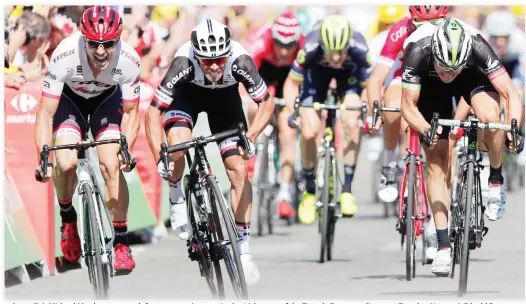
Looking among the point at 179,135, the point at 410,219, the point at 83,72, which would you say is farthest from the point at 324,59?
the point at 83,72

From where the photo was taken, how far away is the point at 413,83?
44.6 feet

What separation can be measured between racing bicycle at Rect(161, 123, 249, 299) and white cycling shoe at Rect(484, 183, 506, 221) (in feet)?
7.46

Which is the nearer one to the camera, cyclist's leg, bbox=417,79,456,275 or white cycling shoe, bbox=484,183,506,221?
white cycling shoe, bbox=484,183,506,221

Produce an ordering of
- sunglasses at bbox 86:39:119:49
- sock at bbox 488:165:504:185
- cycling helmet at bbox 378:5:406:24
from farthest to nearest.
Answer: cycling helmet at bbox 378:5:406:24, sock at bbox 488:165:504:185, sunglasses at bbox 86:39:119:49

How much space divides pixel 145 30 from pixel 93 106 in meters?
5.83

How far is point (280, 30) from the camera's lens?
1931 centimetres

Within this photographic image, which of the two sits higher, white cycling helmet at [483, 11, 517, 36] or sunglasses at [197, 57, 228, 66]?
white cycling helmet at [483, 11, 517, 36]

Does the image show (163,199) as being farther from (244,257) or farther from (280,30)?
A: (244,257)

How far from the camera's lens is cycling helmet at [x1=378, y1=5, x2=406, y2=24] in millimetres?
21281

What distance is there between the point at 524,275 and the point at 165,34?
294 inches

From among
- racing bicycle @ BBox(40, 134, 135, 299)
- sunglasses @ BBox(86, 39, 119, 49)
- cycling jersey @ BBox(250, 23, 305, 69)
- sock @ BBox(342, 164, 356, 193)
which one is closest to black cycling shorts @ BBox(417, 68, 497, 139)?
sunglasses @ BBox(86, 39, 119, 49)

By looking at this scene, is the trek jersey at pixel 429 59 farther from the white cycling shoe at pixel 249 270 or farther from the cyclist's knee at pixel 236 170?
the white cycling shoe at pixel 249 270

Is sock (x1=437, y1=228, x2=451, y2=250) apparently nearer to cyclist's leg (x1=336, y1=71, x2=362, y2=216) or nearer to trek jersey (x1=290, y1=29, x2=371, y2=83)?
cyclist's leg (x1=336, y1=71, x2=362, y2=216)
